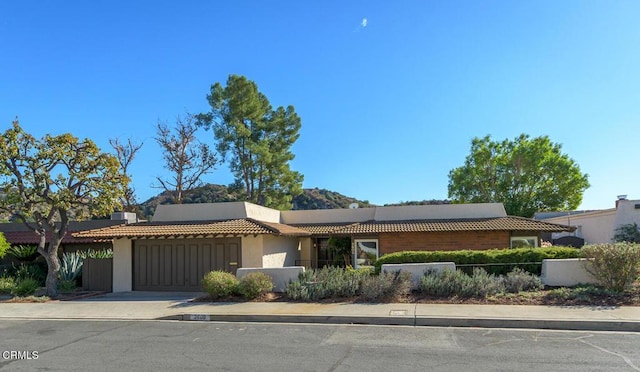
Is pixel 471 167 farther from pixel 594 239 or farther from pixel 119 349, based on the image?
pixel 119 349

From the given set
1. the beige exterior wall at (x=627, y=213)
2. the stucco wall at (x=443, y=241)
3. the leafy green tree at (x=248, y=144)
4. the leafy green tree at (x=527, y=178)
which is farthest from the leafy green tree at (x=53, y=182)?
the leafy green tree at (x=527, y=178)

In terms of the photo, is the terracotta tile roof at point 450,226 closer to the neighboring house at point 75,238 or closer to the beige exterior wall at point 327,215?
the beige exterior wall at point 327,215

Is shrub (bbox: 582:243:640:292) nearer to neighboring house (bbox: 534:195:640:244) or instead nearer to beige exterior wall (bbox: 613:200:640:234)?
neighboring house (bbox: 534:195:640:244)

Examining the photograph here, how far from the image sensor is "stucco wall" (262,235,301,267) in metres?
19.2

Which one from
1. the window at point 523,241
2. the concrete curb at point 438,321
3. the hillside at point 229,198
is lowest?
the concrete curb at point 438,321

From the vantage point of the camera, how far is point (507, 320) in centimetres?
988

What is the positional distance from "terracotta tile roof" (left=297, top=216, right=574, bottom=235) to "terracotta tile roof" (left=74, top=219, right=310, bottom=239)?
3.42m

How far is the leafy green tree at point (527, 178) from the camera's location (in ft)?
144

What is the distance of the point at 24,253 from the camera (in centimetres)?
2159

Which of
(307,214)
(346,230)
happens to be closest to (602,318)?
(346,230)

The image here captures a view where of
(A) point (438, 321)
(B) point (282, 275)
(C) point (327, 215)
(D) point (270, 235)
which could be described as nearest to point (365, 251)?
(C) point (327, 215)

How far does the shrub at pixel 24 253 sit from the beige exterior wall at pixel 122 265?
18.4 feet

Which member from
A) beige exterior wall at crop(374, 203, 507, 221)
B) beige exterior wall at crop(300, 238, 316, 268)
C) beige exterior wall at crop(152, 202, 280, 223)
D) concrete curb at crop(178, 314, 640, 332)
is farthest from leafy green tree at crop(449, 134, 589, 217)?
concrete curb at crop(178, 314, 640, 332)

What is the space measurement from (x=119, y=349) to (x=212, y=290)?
233 inches
